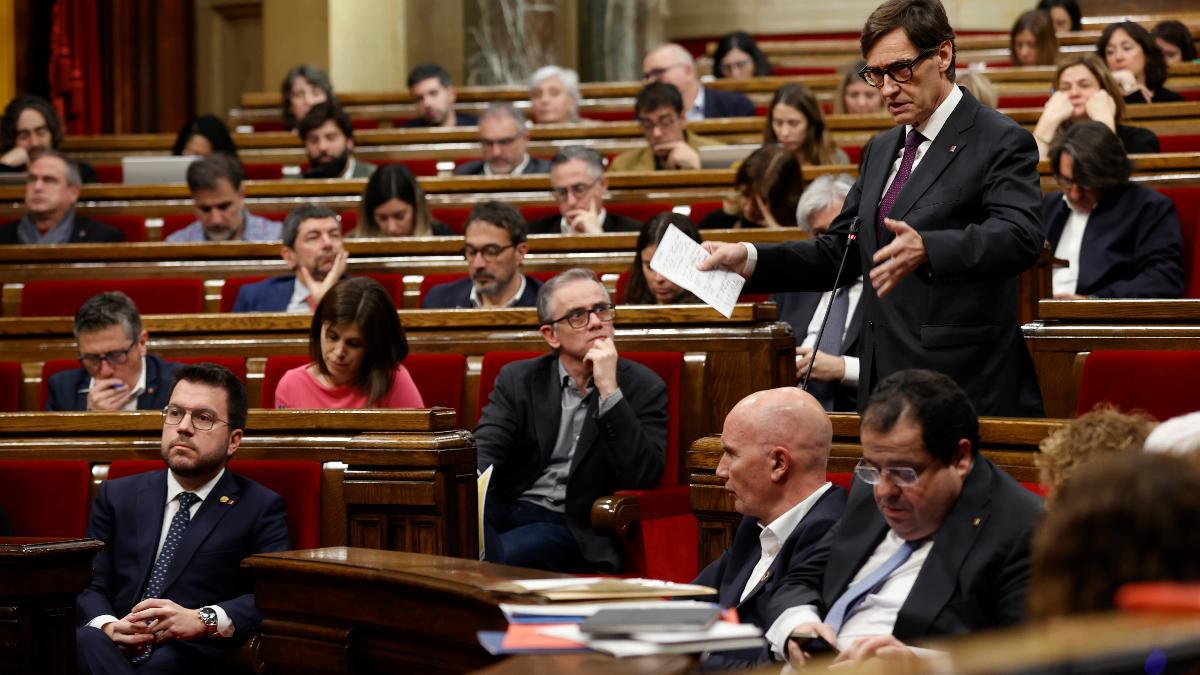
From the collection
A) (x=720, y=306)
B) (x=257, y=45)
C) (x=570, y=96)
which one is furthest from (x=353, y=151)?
(x=720, y=306)

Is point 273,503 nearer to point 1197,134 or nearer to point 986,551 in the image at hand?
point 986,551

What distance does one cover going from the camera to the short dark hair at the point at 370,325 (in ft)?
11.1

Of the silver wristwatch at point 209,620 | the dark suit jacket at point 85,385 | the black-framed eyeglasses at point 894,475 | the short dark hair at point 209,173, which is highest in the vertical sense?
the short dark hair at point 209,173

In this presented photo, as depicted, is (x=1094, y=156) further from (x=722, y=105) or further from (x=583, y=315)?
(x=722, y=105)

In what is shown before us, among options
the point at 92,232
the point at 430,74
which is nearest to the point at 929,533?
the point at 92,232

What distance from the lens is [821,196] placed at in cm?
390

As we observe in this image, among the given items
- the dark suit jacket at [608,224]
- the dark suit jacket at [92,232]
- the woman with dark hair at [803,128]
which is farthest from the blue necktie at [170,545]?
the woman with dark hair at [803,128]

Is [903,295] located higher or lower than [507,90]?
lower

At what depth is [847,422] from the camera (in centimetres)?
261

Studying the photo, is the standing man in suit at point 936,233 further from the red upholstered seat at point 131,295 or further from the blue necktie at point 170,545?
the red upholstered seat at point 131,295

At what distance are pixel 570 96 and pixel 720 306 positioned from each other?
424 centimetres

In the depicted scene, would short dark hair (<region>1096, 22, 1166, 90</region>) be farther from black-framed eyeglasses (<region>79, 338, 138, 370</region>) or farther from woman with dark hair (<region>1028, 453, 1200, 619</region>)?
woman with dark hair (<region>1028, 453, 1200, 619</region>)

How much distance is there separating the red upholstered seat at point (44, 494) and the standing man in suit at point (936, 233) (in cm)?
132

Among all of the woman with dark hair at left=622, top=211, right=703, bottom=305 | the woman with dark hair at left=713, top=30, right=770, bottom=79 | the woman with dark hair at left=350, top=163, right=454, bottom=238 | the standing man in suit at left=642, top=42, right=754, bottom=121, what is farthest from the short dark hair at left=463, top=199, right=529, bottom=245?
the woman with dark hair at left=713, top=30, right=770, bottom=79
